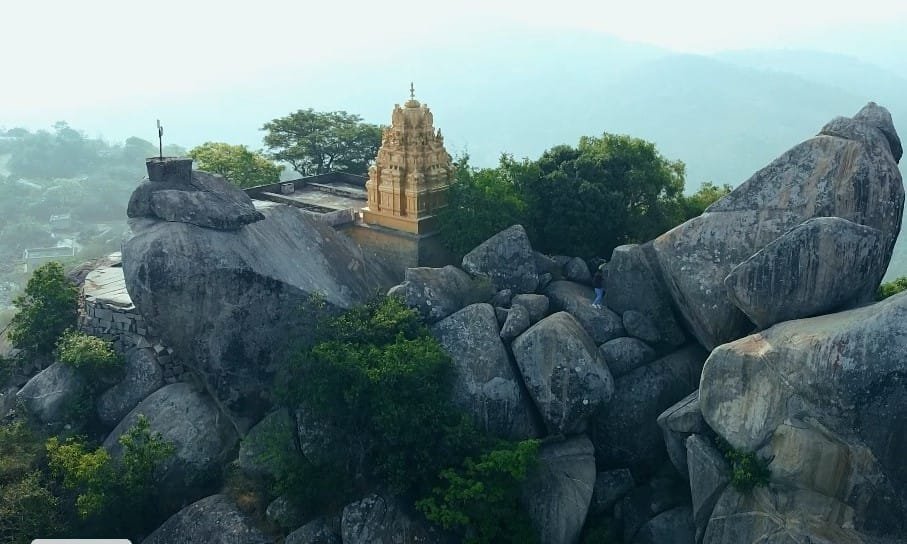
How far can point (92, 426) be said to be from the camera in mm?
18781

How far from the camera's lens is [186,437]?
17.7 meters

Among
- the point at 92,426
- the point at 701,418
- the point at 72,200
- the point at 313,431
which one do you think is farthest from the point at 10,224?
the point at 701,418

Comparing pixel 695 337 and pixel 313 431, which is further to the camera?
pixel 695 337

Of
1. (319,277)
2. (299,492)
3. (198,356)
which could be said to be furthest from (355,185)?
(299,492)

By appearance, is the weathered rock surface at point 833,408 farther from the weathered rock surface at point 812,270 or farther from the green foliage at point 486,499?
the green foliage at point 486,499

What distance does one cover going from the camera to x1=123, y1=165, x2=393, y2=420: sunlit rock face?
16.8 m

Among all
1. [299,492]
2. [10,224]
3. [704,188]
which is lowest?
[10,224]

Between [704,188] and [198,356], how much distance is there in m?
14.5

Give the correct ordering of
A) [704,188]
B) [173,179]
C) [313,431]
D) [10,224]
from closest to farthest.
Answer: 1. [313,431]
2. [173,179]
3. [704,188]
4. [10,224]

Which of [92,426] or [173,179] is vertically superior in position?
[173,179]

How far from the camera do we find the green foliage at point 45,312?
20303mm

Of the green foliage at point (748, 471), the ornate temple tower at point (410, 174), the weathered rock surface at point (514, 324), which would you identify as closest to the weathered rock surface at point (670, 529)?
the green foliage at point (748, 471)

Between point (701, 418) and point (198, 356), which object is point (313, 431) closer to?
point (198, 356)

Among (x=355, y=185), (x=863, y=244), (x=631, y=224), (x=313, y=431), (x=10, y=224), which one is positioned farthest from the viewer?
(x=10, y=224)
